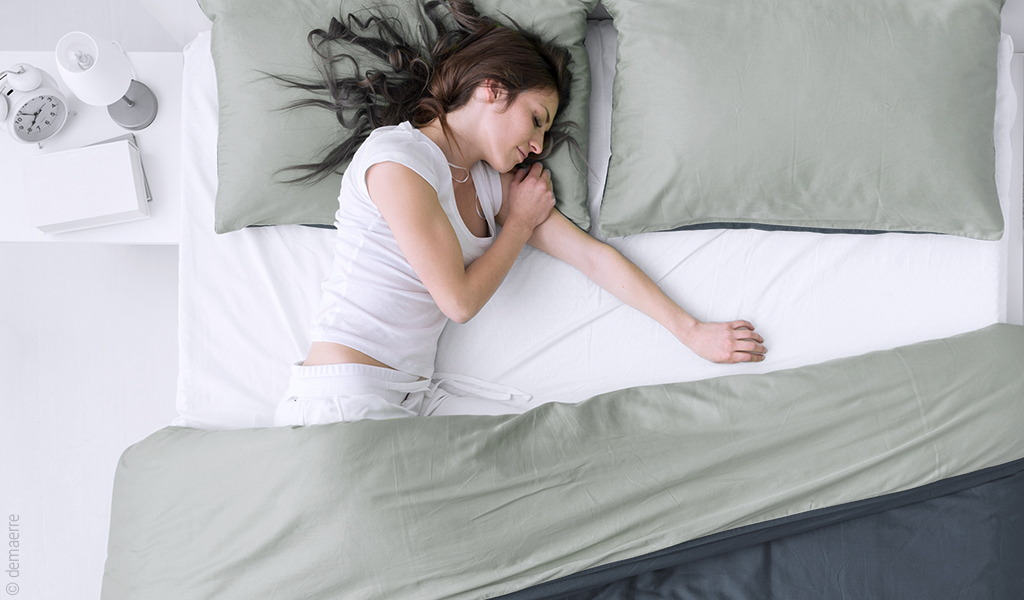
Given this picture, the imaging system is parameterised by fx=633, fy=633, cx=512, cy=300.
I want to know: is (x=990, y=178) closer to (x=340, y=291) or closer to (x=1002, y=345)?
(x=1002, y=345)

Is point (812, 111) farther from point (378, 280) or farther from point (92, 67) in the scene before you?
point (92, 67)

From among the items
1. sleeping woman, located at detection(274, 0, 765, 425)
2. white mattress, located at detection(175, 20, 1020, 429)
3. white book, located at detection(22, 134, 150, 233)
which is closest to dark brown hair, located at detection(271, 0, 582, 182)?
sleeping woman, located at detection(274, 0, 765, 425)

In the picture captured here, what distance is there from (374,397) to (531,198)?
47 centimetres

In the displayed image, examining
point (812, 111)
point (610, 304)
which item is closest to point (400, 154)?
point (610, 304)

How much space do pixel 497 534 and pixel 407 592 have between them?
0.51 ft

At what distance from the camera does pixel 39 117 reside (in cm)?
126

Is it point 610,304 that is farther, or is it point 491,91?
point 610,304

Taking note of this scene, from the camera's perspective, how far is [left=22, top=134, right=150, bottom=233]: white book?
1227mm

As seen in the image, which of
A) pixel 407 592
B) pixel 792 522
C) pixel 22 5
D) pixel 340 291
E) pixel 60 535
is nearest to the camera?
pixel 407 592

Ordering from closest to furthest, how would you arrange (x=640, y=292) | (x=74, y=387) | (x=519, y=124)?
A: (x=519, y=124) → (x=640, y=292) → (x=74, y=387)

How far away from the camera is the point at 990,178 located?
122 centimetres

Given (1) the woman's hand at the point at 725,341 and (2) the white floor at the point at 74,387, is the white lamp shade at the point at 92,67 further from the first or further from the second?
(1) the woman's hand at the point at 725,341

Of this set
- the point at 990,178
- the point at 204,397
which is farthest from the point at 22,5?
the point at 990,178

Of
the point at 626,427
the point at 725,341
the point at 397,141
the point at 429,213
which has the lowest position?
the point at 626,427
